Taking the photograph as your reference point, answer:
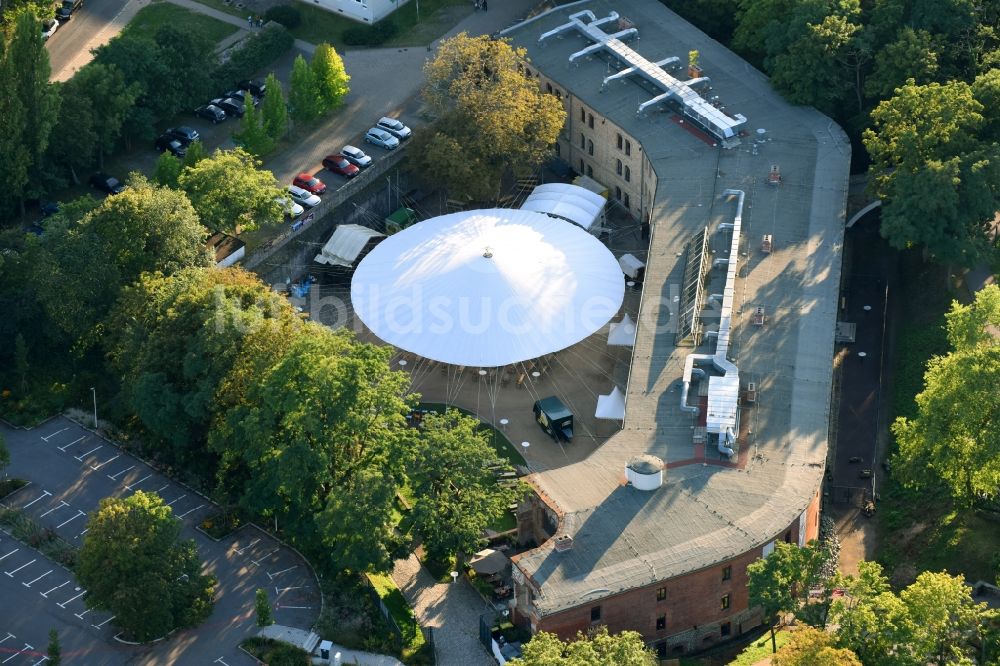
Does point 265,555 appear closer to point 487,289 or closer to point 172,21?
point 487,289

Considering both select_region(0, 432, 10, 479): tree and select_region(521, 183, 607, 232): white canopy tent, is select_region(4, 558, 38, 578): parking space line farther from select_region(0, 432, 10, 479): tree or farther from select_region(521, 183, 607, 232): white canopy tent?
select_region(521, 183, 607, 232): white canopy tent

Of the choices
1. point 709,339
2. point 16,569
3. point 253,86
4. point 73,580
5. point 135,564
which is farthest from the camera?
point 253,86

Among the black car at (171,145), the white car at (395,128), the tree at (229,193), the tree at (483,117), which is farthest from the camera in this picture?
the white car at (395,128)

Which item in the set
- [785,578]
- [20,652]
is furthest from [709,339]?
[20,652]

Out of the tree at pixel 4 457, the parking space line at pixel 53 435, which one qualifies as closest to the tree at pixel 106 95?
the parking space line at pixel 53 435

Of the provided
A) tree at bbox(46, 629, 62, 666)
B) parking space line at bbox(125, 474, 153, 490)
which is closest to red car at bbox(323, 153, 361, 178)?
parking space line at bbox(125, 474, 153, 490)

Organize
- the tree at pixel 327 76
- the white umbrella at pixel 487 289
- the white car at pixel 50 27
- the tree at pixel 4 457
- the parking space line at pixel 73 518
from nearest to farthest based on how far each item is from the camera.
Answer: the parking space line at pixel 73 518 < the tree at pixel 4 457 < the white umbrella at pixel 487 289 < the tree at pixel 327 76 < the white car at pixel 50 27

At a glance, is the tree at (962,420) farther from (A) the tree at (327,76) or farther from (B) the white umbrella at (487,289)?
(A) the tree at (327,76)
